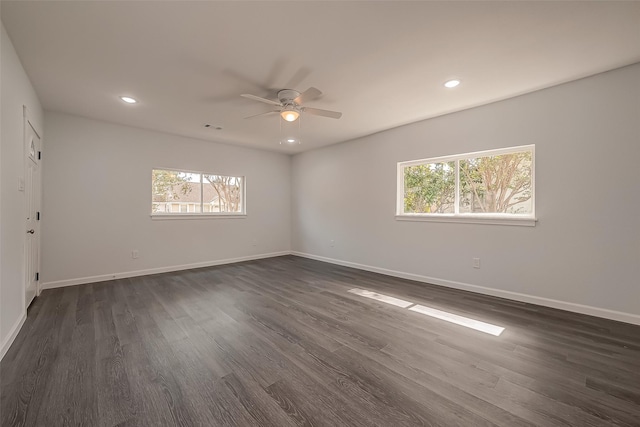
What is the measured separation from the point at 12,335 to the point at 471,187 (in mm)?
5293

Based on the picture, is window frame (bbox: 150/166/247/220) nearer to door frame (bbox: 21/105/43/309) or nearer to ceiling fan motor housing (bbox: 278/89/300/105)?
door frame (bbox: 21/105/43/309)

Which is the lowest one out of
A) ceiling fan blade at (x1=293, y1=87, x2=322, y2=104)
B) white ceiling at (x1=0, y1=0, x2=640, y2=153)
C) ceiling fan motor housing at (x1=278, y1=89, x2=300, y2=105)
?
ceiling fan blade at (x1=293, y1=87, x2=322, y2=104)

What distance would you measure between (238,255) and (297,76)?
418cm

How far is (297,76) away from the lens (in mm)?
2707

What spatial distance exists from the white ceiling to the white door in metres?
0.66

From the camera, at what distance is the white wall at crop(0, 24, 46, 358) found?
201 centimetres

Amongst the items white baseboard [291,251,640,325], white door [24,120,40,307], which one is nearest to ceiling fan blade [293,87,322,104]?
white door [24,120,40,307]

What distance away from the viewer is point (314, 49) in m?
2.27

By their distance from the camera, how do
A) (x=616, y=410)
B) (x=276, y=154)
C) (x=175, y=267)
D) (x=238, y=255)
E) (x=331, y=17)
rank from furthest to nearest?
(x=276, y=154) → (x=238, y=255) → (x=175, y=267) → (x=331, y=17) → (x=616, y=410)

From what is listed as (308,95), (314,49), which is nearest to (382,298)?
(308,95)

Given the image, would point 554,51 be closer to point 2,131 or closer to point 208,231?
point 2,131

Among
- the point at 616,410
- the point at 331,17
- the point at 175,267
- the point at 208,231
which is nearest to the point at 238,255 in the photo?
the point at 208,231

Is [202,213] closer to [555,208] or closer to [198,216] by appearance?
[198,216]

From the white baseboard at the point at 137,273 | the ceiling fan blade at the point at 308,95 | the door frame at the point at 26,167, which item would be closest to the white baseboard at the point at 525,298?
the white baseboard at the point at 137,273
